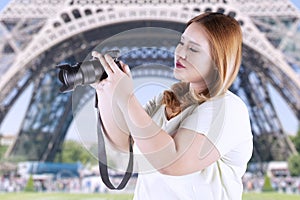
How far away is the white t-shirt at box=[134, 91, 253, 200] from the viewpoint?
1.26 feet

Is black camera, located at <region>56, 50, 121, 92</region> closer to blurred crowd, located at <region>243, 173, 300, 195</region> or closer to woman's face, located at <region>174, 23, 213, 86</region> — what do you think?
woman's face, located at <region>174, 23, 213, 86</region>

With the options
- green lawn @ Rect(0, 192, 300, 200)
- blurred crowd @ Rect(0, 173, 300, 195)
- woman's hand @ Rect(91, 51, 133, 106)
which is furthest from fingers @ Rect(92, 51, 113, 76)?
blurred crowd @ Rect(0, 173, 300, 195)

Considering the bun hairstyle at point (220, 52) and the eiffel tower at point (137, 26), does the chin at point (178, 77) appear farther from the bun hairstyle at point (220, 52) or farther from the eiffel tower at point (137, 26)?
the eiffel tower at point (137, 26)

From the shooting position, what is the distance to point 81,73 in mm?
359

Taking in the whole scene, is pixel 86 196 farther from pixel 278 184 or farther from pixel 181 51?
pixel 181 51

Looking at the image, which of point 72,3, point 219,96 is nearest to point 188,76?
point 219,96

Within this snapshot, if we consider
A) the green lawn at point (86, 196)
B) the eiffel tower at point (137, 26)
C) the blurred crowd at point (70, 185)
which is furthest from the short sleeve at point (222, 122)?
the blurred crowd at point (70, 185)

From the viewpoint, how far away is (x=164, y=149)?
0.36m

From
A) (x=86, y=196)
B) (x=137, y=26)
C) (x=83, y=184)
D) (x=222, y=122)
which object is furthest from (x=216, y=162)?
(x=83, y=184)

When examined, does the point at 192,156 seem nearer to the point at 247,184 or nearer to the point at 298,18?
the point at 298,18

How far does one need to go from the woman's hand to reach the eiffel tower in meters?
3.15

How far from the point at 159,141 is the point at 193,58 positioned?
0.23ft

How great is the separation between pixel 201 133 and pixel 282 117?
3659mm

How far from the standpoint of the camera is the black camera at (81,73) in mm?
351
